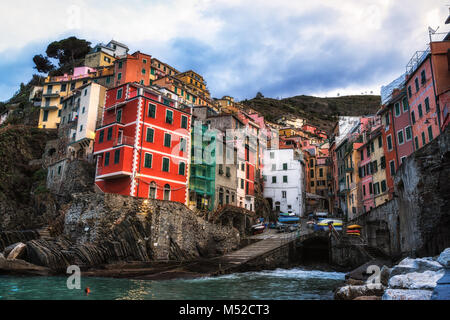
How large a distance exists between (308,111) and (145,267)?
157 metres

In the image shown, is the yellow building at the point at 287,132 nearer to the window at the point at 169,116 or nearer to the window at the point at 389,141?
the window at the point at 389,141

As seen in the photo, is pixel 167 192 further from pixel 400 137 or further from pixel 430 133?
pixel 430 133

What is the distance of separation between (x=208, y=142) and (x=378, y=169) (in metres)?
23.5

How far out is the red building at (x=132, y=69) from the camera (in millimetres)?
63250

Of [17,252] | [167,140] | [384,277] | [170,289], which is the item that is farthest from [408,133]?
[17,252]

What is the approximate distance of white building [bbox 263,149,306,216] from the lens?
6394 centimetres

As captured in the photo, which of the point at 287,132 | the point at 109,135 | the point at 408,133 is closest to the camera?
the point at 408,133

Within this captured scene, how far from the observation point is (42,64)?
297 feet

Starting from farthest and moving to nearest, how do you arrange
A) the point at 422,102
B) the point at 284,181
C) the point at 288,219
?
the point at 284,181, the point at 288,219, the point at 422,102

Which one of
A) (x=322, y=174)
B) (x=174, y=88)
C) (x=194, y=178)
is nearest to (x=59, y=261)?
(x=194, y=178)

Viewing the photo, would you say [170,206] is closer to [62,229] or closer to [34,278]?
[62,229]

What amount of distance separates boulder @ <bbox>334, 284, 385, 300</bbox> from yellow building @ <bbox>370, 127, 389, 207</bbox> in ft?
92.6

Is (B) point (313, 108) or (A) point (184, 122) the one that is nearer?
(A) point (184, 122)

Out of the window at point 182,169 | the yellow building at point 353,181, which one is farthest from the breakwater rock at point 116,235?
the yellow building at point 353,181
